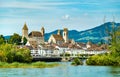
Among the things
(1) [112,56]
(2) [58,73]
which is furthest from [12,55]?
(2) [58,73]

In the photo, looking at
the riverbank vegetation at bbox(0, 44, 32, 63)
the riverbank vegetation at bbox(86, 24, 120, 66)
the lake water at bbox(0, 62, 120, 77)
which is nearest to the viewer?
the lake water at bbox(0, 62, 120, 77)

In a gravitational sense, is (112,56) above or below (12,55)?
below

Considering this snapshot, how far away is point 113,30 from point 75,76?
1762 inches

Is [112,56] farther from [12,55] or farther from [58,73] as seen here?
[58,73]

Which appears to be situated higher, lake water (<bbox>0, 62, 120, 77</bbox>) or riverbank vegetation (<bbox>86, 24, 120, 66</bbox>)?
riverbank vegetation (<bbox>86, 24, 120, 66</bbox>)

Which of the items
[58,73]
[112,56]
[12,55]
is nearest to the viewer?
[58,73]

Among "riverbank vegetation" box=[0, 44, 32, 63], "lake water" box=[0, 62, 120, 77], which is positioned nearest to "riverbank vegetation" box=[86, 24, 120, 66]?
"lake water" box=[0, 62, 120, 77]

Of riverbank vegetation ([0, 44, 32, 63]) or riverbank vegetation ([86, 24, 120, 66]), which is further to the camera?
riverbank vegetation ([0, 44, 32, 63])

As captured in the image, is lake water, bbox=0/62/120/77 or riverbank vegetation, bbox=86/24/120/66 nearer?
lake water, bbox=0/62/120/77

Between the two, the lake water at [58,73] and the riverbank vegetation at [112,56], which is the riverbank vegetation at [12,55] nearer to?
the riverbank vegetation at [112,56]

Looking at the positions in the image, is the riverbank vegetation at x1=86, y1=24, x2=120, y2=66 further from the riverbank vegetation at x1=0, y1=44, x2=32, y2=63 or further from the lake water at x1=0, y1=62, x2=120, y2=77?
the riverbank vegetation at x1=0, y1=44, x2=32, y2=63

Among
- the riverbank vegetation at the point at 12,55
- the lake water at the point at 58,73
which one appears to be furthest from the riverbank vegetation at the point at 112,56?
the riverbank vegetation at the point at 12,55

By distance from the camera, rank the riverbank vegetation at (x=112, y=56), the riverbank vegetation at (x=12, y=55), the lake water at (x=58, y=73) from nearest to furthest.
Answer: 1. the lake water at (x=58, y=73)
2. the riverbank vegetation at (x=112, y=56)
3. the riverbank vegetation at (x=12, y=55)

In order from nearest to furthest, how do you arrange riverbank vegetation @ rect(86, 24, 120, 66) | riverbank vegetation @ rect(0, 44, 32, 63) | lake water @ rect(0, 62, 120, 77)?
lake water @ rect(0, 62, 120, 77), riverbank vegetation @ rect(86, 24, 120, 66), riverbank vegetation @ rect(0, 44, 32, 63)
